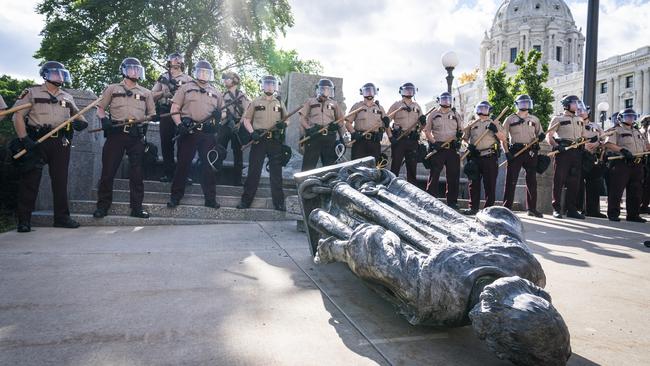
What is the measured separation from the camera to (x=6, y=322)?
244 centimetres

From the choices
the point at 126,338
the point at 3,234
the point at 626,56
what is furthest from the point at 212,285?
the point at 626,56

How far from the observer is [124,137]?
6172mm

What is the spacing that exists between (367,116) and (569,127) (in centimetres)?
405

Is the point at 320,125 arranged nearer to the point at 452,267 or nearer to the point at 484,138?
the point at 484,138

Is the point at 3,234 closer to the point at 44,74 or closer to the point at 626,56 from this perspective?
the point at 44,74

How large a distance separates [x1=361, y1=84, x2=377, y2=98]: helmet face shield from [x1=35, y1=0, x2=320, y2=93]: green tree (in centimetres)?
1677

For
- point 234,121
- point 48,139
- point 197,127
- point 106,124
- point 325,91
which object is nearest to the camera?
point 48,139

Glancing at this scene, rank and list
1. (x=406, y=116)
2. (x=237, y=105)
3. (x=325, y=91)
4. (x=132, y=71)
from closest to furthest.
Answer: (x=132, y=71)
(x=325, y=91)
(x=406, y=116)
(x=237, y=105)

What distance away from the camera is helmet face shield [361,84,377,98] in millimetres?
7633

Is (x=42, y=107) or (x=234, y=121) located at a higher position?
(x=234, y=121)

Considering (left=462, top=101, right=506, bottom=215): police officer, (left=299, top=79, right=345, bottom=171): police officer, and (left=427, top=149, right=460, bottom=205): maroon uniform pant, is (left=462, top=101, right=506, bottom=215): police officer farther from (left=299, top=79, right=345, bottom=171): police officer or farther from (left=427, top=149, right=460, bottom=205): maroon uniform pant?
(left=299, top=79, right=345, bottom=171): police officer

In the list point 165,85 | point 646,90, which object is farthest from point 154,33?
point 646,90

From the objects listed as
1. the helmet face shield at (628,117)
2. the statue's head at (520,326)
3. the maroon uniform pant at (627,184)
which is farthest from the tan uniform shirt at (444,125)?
the statue's head at (520,326)

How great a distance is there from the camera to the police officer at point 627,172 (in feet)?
27.4
